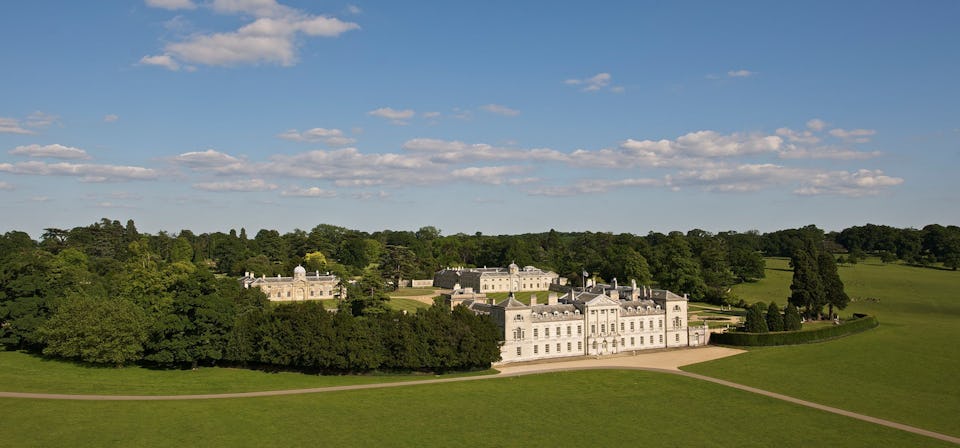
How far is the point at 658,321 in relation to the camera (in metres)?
68.1

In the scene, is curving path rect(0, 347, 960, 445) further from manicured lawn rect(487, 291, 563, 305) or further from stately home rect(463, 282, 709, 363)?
manicured lawn rect(487, 291, 563, 305)

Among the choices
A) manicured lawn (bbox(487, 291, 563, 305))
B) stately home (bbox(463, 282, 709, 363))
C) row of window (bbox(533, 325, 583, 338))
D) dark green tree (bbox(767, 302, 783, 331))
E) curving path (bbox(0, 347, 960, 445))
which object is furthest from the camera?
manicured lawn (bbox(487, 291, 563, 305))

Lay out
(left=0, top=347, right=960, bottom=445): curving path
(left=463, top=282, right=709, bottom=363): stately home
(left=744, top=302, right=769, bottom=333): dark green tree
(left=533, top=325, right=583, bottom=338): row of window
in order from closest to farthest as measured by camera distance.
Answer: (left=0, top=347, right=960, bottom=445): curving path → (left=463, top=282, right=709, bottom=363): stately home → (left=533, top=325, right=583, bottom=338): row of window → (left=744, top=302, right=769, bottom=333): dark green tree

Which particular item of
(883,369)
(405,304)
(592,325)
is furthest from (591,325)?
(405,304)

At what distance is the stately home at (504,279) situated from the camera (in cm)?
11406

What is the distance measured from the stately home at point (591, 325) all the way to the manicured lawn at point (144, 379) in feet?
33.4

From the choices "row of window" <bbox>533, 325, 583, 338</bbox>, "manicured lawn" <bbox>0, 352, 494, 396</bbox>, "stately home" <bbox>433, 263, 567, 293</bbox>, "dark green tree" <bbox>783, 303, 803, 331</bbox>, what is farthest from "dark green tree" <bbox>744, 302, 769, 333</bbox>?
"stately home" <bbox>433, 263, 567, 293</bbox>

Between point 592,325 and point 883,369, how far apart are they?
23668 mm

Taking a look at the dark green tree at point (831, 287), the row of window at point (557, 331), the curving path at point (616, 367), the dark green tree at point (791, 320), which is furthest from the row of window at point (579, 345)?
the dark green tree at point (831, 287)

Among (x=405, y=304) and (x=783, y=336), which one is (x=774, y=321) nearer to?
(x=783, y=336)

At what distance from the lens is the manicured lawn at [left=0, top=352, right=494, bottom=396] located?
152ft

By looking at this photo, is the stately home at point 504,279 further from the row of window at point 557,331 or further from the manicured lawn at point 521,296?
the row of window at point 557,331

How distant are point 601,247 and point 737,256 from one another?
151 feet

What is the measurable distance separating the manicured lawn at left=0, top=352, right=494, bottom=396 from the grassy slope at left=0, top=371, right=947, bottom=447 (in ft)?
11.6
